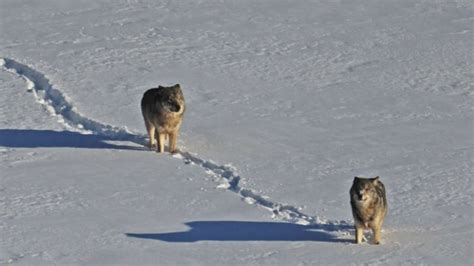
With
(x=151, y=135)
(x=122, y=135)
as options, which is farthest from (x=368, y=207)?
(x=122, y=135)

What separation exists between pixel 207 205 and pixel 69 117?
4.29 m

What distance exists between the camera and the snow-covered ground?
411 inches

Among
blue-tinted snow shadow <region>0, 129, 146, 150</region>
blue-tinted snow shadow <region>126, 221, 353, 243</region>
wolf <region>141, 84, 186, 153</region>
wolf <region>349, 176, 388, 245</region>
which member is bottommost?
blue-tinted snow shadow <region>126, 221, 353, 243</region>

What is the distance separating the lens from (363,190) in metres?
10.2

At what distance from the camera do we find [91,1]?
2248cm

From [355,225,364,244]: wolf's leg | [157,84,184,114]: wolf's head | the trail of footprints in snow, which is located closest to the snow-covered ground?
the trail of footprints in snow

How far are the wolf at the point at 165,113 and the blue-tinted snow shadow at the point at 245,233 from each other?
2534 mm

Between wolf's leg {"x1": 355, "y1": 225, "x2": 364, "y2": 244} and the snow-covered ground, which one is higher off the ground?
the snow-covered ground

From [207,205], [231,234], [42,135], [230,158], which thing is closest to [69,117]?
[42,135]

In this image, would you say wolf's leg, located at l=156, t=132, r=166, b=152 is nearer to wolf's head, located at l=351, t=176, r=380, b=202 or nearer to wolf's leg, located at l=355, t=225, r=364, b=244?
wolf's head, located at l=351, t=176, r=380, b=202

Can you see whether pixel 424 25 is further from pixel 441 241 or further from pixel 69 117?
pixel 441 241

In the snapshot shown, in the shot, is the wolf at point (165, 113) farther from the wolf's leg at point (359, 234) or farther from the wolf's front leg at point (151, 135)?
the wolf's leg at point (359, 234)

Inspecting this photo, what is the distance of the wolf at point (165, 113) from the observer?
43.4 ft

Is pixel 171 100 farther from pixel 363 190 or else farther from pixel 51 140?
pixel 363 190
